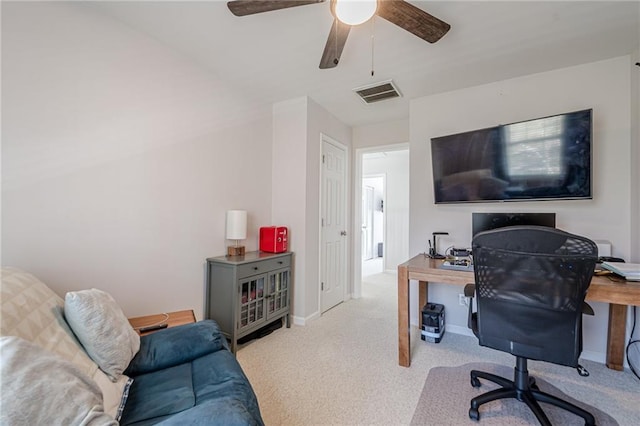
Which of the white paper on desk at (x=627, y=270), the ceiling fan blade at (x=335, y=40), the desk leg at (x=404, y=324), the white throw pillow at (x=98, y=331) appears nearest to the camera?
the white throw pillow at (x=98, y=331)

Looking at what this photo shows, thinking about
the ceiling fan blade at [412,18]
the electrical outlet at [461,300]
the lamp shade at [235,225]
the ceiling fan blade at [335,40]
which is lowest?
the electrical outlet at [461,300]

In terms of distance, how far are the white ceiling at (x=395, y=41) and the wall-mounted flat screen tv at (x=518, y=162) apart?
550 millimetres

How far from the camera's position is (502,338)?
158 cm

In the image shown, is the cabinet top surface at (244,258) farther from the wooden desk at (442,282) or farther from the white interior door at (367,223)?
the white interior door at (367,223)

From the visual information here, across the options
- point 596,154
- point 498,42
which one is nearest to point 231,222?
point 498,42

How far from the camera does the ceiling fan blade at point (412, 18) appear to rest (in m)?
1.41

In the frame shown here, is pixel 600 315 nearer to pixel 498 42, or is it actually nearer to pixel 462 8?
pixel 498 42

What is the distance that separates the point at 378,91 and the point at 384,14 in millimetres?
1451

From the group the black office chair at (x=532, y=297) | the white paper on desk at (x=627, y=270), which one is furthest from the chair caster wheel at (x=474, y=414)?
the white paper on desk at (x=627, y=270)

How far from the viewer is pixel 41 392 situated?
30.2 inches

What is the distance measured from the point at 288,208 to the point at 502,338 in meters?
2.24

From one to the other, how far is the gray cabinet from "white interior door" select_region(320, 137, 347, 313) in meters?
0.79

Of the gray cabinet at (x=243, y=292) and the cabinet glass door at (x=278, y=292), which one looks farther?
the cabinet glass door at (x=278, y=292)

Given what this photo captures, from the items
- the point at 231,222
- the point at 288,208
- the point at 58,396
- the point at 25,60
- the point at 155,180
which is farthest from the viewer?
the point at 288,208
